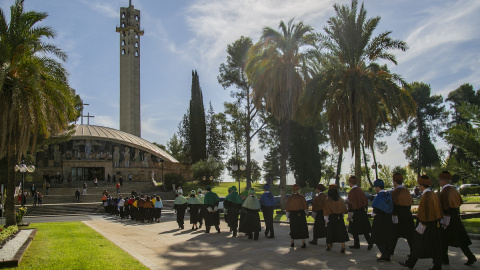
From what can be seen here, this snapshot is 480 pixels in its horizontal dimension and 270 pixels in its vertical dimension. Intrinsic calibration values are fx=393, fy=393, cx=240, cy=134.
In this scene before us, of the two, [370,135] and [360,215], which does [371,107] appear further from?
[360,215]

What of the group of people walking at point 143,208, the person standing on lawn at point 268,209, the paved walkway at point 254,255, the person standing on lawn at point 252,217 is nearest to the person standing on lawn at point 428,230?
the paved walkway at point 254,255

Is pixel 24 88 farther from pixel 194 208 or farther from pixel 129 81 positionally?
pixel 129 81

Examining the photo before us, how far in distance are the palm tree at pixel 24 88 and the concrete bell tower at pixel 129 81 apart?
52.1 m

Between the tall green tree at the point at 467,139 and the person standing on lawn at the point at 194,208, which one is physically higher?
the tall green tree at the point at 467,139

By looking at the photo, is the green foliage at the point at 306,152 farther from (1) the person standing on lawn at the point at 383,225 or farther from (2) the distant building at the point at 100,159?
(1) the person standing on lawn at the point at 383,225

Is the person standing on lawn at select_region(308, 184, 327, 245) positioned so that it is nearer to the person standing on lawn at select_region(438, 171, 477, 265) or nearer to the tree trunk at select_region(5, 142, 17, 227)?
the person standing on lawn at select_region(438, 171, 477, 265)

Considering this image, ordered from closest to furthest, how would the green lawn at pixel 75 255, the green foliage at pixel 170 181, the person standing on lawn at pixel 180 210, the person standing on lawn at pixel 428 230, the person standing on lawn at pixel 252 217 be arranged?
the person standing on lawn at pixel 428 230 < the green lawn at pixel 75 255 < the person standing on lawn at pixel 252 217 < the person standing on lawn at pixel 180 210 < the green foliage at pixel 170 181

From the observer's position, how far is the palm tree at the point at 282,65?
902 inches

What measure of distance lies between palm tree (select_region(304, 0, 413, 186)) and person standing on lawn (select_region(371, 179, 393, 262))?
9413 millimetres

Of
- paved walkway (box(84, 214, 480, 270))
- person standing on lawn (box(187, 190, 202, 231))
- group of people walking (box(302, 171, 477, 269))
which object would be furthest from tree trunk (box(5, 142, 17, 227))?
group of people walking (box(302, 171, 477, 269))

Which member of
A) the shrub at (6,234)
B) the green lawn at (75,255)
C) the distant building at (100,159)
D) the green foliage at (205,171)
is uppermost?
the distant building at (100,159)

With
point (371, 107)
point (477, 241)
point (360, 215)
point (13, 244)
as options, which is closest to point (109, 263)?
point (13, 244)

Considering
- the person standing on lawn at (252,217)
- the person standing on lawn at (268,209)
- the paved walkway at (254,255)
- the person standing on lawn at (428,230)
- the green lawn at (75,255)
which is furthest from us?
the person standing on lawn at (268,209)

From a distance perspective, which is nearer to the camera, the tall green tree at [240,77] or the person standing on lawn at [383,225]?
the person standing on lawn at [383,225]
